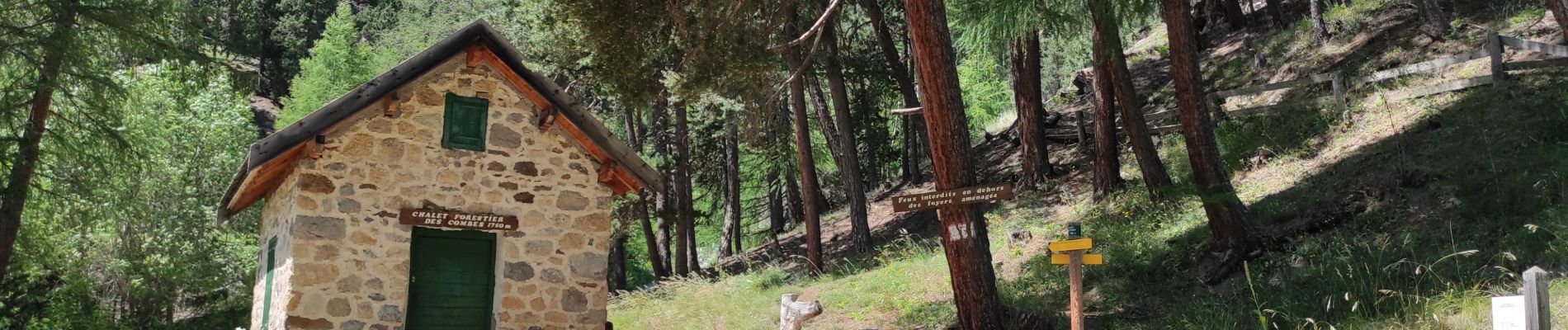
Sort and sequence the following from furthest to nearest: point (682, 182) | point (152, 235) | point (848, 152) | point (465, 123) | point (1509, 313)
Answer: point (152, 235), point (682, 182), point (848, 152), point (465, 123), point (1509, 313)

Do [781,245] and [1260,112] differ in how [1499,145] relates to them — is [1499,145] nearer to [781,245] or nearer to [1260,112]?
[1260,112]

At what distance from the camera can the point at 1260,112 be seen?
2006 cm

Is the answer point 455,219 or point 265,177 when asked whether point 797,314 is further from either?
point 265,177

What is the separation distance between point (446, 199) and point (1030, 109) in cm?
1227

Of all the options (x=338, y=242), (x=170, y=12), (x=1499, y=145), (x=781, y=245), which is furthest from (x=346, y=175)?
(x=781, y=245)

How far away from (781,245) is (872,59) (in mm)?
7686

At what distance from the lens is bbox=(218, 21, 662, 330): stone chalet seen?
11.0 metres

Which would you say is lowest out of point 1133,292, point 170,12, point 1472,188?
point 1133,292

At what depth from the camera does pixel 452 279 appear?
38.8ft

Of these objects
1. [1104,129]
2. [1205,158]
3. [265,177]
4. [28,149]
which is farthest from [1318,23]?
[28,149]

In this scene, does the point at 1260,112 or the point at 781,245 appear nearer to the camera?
the point at 1260,112

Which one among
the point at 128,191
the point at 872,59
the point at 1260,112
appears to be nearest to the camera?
the point at 1260,112

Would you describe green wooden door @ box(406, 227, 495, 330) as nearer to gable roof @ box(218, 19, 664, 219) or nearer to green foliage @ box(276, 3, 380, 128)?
gable roof @ box(218, 19, 664, 219)

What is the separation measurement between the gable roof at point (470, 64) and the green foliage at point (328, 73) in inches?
987
